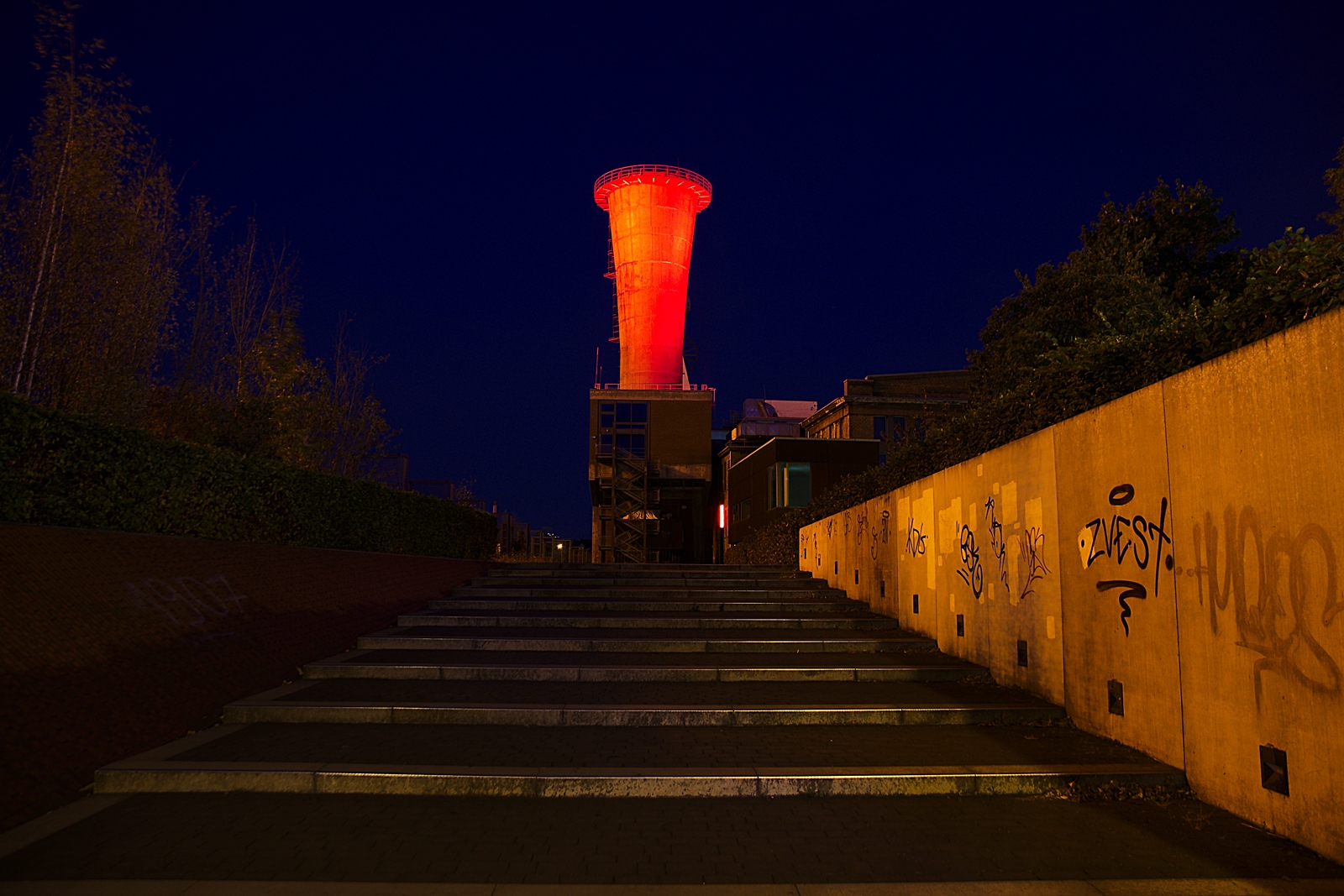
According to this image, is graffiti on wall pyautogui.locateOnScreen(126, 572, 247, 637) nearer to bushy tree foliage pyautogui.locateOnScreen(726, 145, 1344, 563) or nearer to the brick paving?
the brick paving

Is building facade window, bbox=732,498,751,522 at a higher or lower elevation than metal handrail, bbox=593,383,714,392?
lower

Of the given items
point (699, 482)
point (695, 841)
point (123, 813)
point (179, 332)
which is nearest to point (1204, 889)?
point (695, 841)

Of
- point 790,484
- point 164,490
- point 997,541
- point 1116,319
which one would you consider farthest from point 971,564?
point 790,484

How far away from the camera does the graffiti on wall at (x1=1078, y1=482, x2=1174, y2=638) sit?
4973 millimetres

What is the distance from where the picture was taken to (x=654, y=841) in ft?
13.9

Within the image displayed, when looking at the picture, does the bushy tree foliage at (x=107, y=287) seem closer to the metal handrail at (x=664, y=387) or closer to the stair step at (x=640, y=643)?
the stair step at (x=640, y=643)

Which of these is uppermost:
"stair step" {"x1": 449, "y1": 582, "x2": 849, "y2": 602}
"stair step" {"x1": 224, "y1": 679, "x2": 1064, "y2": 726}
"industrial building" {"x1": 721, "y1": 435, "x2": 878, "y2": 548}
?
"industrial building" {"x1": 721, "y1": 435, "x2": 878, "y2": 548}

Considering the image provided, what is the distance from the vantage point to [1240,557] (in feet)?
14.0

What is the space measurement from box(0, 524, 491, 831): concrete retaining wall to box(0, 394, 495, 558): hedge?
410mm

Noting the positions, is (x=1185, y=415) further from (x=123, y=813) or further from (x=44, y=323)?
(x=44, y=323)

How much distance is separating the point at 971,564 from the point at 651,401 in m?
35.7

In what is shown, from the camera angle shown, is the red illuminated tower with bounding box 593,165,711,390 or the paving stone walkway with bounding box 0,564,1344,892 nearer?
the paving stone walkway with bounding box 0,564,1344,892

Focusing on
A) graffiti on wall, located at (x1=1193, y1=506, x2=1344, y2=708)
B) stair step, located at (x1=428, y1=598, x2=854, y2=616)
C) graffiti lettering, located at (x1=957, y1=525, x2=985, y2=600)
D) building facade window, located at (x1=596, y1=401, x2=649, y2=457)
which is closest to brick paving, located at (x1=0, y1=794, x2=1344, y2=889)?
graffiti on wall, located at (x1=1193, y1=506, x2=1344, y2=708)

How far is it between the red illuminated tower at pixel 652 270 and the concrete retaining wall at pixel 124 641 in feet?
124
